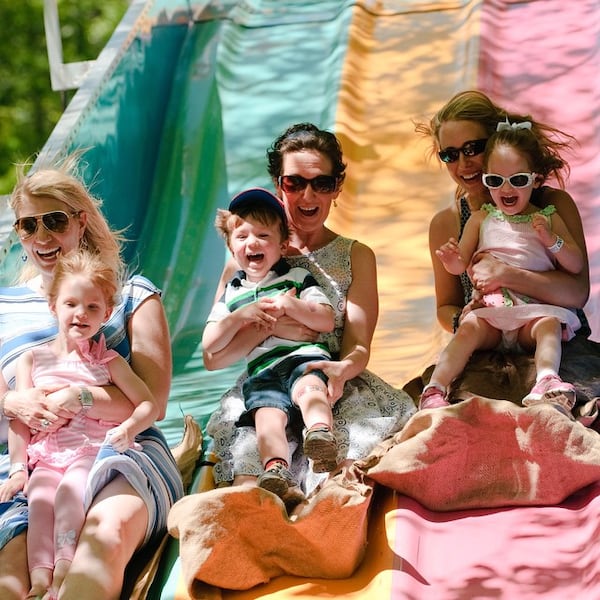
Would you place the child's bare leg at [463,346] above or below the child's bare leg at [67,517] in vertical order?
below

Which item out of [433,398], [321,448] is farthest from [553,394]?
[321,448]

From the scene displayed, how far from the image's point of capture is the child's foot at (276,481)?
3.29 meters

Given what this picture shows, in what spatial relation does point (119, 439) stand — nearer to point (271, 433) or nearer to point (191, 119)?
point (271, 433)

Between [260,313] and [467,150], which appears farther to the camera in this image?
[467,150]

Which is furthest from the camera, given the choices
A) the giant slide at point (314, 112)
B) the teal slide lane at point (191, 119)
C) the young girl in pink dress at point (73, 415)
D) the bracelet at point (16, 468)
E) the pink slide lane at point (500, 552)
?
the teal slide lane at point (191, 119)

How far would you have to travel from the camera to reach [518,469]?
333 cm

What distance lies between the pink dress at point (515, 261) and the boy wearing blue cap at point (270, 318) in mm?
490

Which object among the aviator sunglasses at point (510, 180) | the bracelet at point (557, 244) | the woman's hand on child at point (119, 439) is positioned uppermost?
the aviator sunglasses at point (510, 180)

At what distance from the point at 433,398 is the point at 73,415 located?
1.00m

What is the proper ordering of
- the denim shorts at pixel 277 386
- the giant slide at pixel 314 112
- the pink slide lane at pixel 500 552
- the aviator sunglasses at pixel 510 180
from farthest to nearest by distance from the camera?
the giant slide at pixel 314 112 < the aviator sunglasses at pixel 510 180 < the denim shorts at pixel 277 386 < the pink slide lane at pixel 500 552

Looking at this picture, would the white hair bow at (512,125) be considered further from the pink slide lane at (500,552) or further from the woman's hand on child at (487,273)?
the pink slide lane at (500,552)

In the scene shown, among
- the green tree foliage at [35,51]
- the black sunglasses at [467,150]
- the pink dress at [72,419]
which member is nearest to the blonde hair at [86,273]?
the pink dress at [72,419]

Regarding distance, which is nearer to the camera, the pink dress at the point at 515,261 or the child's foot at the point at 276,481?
the child's foot at the point at 276,481

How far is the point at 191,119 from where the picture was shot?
6203 mm
